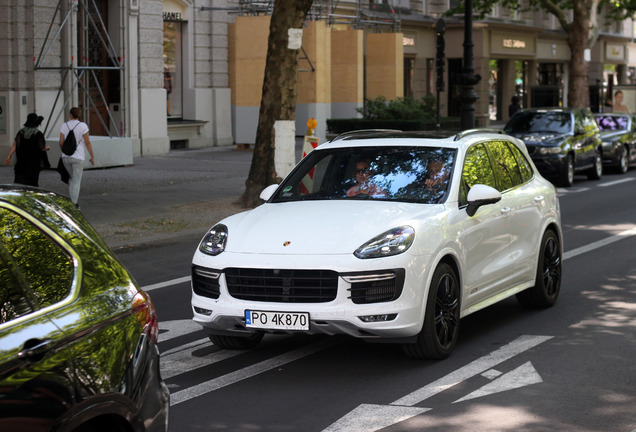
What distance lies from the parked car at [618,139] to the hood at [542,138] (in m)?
3.95

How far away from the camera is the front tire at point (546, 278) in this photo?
31.5ft

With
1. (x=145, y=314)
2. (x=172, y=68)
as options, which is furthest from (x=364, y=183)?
(x=172, y=68)

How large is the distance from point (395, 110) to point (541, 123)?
1162 centimetres

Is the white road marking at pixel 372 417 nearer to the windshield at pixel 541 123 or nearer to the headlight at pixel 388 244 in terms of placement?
the headlight at pixel 388 244

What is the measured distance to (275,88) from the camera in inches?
738

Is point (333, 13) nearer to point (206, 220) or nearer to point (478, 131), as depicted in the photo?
point (206, 220)

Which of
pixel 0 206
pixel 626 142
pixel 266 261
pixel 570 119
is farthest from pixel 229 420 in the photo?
pixel 626 142

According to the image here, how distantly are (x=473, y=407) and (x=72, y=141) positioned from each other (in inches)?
492

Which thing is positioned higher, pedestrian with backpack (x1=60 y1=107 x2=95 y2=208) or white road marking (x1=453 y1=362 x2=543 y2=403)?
pedestrian with backpack (x1=60 y1=107 x2=95 y2=208)

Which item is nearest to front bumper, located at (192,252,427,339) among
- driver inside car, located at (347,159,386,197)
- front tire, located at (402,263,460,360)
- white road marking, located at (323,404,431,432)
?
front tire, located at (402,263,460,360)

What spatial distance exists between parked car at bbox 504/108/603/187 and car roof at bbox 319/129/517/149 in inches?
582

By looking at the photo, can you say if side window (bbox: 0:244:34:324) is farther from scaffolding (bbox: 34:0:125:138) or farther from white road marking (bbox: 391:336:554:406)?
scaffolding (bbox: 34:0:125:138)

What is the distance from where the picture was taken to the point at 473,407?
6535 millimetres

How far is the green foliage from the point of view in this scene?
35906 millimetres
